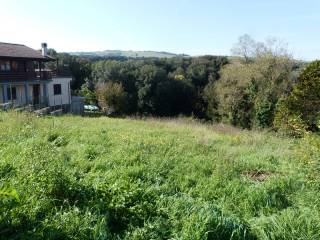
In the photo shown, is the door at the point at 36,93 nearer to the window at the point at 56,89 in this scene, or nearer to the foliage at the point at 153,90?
the window at the point at 56,89

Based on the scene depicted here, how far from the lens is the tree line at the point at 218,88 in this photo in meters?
26.3

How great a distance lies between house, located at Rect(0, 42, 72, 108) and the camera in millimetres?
25688

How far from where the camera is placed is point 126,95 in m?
37.9

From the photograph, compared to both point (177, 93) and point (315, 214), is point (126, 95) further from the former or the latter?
point (315, 214)

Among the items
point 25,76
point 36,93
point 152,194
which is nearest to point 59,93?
point 36,93

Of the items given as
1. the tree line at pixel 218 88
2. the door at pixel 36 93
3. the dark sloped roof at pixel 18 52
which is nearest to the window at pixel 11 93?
the door at pixel 36 93

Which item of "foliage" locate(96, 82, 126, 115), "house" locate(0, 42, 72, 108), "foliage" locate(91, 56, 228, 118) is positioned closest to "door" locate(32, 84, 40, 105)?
"house" locate(0, 42, 72, 108)

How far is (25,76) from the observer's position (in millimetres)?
27250

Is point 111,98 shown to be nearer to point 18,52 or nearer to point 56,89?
point 56,89

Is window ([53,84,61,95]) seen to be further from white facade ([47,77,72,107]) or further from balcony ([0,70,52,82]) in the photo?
balcony ([0,70,52,82])

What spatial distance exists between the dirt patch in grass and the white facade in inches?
1002

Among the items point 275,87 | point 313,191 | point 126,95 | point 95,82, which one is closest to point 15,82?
point 126,95

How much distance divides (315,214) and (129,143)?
5472mm

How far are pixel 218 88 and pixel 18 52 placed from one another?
1932 cm
